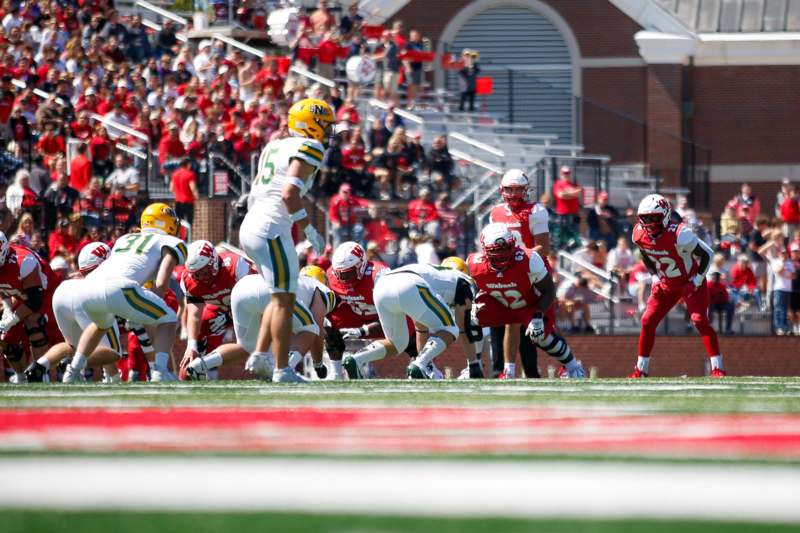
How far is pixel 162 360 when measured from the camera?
12102 mm

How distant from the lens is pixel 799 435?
18.9 feet

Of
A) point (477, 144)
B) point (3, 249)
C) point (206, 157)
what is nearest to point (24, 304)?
point (3, 249)

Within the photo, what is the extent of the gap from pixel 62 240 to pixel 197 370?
23.2 feet

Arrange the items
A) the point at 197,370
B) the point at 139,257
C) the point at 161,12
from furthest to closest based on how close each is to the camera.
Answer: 1. the point at 161,12
2. the point at 139,257
3. the point at 197,370

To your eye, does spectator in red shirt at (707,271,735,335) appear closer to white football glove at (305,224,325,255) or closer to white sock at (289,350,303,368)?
white sock at (289,350,303,368)

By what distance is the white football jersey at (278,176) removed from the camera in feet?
33.0

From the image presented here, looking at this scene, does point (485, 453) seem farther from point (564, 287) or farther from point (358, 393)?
point (564, 287)

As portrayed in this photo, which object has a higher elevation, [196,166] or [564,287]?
Result: [196,166]

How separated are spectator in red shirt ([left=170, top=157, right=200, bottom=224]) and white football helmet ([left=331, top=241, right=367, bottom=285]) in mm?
6622

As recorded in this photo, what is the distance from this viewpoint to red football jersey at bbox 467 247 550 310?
43.6 ft

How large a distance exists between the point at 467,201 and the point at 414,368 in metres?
11.1

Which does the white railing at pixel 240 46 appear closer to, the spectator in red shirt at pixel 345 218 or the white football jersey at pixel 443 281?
the spectator in red shirt at pixel 345 218

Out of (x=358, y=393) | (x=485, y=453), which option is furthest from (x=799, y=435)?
(x=358, y=393)

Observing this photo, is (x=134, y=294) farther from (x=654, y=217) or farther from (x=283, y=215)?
(x=654, y=217)
